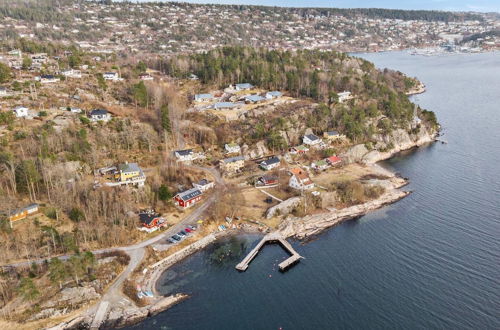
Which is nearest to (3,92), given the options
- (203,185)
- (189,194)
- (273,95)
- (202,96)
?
(202,96)

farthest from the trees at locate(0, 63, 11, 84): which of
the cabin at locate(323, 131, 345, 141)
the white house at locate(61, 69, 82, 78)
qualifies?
the cabin at locate(323, 131, 345, 141)

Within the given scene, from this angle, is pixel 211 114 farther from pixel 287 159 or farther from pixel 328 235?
pixel 328 235

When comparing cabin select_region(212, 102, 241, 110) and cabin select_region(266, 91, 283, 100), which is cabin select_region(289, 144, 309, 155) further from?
cabin select_region(266, 91, 283, 100)

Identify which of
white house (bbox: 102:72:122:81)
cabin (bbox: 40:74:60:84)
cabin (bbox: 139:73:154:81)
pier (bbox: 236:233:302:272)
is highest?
cabin (bbox: 40:74:60:84)

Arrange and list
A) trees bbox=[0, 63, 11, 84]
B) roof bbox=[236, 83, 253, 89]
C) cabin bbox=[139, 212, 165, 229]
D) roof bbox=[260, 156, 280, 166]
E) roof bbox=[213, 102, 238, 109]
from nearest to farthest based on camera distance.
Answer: cabin bbox=[139, 212, 165, 229], roof bbox=[260, 156, 280, 166], trees bbox=[0, 63, 11, 84], roof bbox=[213, 102, 238, 109], roof bbox=[236, 83, 253, 89]

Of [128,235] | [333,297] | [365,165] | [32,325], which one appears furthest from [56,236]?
[365,165]

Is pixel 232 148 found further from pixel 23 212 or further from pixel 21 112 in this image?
pixel 21 112

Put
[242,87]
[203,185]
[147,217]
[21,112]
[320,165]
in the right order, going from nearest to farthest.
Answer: [147,217], [203,185], [21,112], [320,165], [242,87]
